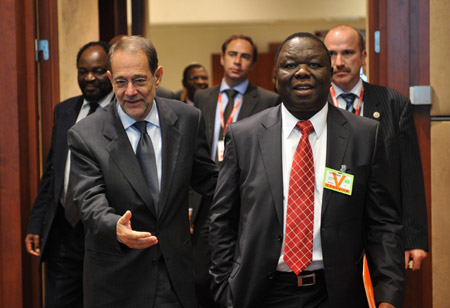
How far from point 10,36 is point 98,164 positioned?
5.18 ft

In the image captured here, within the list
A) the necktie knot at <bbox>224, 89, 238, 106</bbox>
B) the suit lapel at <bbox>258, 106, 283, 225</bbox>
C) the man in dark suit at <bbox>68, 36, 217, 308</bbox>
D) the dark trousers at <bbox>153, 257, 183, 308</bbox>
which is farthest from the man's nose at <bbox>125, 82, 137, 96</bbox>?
the necktie knot at <bbox>224, 89, 238, 106</bbox>

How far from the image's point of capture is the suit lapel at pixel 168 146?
99.8 inches

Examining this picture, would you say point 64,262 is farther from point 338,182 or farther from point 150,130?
point 338,182

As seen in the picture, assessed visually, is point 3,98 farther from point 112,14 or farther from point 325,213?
point 112,14

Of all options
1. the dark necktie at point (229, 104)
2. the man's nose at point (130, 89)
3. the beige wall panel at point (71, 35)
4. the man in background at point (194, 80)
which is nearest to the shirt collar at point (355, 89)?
the man's nose at point (130, 89)

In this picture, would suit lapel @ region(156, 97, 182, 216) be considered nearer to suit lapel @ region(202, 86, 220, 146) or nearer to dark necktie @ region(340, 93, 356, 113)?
dark necktie @ region(340, 93, 356, 113)

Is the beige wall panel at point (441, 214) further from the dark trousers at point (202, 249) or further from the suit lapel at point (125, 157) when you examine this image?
the suit lapel at point (125, 157)

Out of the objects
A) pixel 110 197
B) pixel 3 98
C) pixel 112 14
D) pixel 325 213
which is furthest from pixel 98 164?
pixel 112 14

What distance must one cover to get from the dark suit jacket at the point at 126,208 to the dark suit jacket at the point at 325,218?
10.7 inches

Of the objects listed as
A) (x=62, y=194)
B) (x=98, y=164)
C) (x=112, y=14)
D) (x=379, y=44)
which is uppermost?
(x=112, y=14)

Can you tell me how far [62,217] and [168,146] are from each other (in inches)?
49.1

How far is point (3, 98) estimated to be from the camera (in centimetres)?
371

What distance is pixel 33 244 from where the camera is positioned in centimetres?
363

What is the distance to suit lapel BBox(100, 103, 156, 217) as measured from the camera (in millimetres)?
2498
